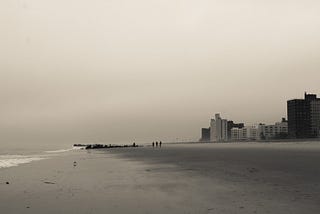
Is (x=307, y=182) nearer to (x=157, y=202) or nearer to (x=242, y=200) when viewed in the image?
(x=242, y=200)

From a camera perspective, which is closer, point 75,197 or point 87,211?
point 87,211

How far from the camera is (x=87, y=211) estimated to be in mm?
16094

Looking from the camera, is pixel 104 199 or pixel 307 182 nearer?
pixel 104 199

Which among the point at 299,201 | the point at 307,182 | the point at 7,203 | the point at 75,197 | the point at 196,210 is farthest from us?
the point at 307,182

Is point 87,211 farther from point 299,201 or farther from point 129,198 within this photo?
point 299,201

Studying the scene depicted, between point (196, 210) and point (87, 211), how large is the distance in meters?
4.02

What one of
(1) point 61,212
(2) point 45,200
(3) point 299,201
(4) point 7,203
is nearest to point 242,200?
(3) point 299,201

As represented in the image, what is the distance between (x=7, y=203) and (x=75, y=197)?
3.00 meters

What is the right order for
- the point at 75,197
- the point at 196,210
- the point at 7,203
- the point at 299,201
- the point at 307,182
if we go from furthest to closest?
the point at 307,182
the point at 75,197
the point at 7,203
the point at 299,201
the point at 196,210

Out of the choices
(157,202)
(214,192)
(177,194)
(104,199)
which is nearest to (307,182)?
(214,192)

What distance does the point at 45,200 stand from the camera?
1912cm

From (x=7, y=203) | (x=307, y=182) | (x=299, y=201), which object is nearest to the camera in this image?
(x=299, y=201)

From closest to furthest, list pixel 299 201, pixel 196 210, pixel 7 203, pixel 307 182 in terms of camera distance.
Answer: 1. pixel 196 210
2. pixel 299 201
3. pixel 7 203
4. pixel 307 182

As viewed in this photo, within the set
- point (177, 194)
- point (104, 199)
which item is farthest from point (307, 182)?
point (104, 199)
